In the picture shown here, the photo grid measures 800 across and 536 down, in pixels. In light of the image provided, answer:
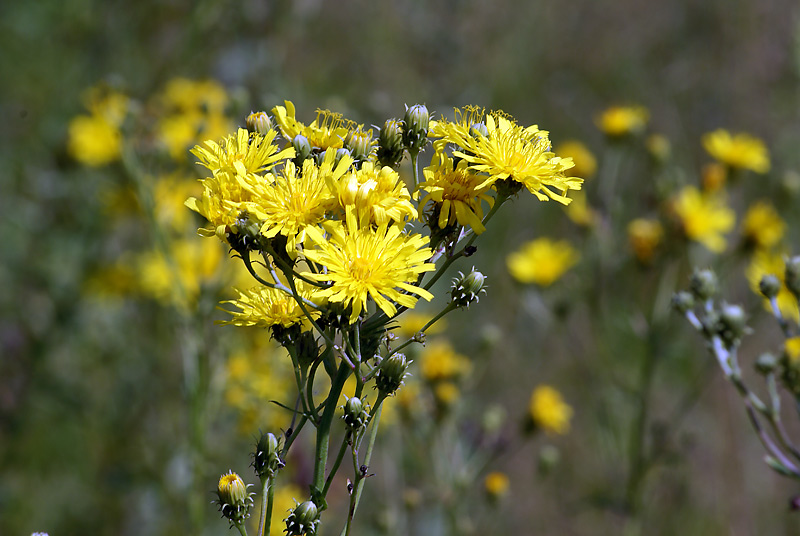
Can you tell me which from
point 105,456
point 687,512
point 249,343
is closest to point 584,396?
point 687,512

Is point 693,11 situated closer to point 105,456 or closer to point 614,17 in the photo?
point 614,17

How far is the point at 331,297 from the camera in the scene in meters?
1.84

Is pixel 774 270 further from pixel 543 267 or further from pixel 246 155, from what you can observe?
pixel 246 155

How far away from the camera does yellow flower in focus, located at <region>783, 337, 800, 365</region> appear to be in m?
2.90

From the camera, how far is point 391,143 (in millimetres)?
2316

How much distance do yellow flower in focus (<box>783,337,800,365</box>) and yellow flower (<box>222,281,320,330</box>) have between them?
2051mm

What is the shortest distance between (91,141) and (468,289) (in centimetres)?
485

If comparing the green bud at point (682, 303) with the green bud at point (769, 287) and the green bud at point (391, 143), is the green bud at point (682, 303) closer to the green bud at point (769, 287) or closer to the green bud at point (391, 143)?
the green bud at point (769, 287)

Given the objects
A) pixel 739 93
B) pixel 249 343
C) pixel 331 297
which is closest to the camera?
pixel 331 297

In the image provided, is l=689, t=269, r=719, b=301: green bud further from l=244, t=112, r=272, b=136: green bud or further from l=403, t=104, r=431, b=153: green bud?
l=244, t=112, r=272, b=136: green bud

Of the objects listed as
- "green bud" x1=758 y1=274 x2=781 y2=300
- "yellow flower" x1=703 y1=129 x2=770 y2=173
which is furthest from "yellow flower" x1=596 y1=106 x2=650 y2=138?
"green bud" x1=758 y1=274 x2=781 y2=300

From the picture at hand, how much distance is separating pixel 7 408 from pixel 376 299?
4414mm

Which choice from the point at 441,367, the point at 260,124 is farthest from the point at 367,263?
the point at 441,367

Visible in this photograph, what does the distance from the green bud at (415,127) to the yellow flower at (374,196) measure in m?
0.29
